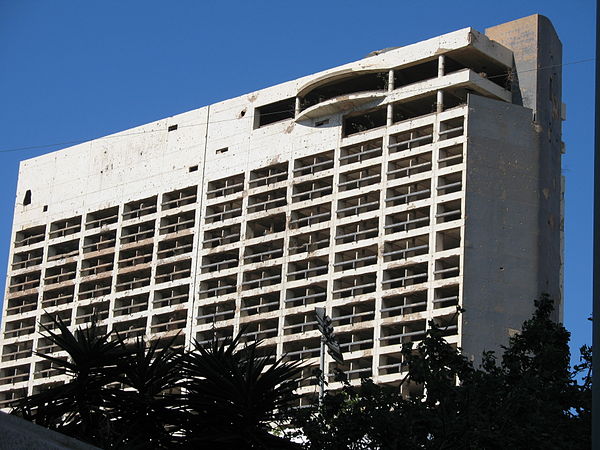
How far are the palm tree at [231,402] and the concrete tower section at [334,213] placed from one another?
144ft

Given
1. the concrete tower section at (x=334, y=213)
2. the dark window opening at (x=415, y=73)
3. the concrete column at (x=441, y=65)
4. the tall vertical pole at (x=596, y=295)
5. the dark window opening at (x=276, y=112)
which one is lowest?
the tall vertical pole at (x=596, y=295)

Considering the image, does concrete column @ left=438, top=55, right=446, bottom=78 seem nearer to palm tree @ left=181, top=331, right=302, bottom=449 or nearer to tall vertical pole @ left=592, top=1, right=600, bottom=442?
palm tree @ left=181, top=331, right=302, bottom=449

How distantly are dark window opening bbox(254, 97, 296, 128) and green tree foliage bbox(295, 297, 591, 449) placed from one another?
5468cm

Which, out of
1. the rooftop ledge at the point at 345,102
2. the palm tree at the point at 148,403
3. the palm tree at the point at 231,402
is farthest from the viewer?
the rooftop ledge at the point at 345,102

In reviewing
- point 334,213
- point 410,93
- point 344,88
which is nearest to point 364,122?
point 344,88

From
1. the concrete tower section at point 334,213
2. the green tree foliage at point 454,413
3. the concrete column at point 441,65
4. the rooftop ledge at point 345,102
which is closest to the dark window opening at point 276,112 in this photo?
the concrete tower section at point 334,213

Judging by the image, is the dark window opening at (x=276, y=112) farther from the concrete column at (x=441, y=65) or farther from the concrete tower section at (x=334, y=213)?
the concrete column at (x=441, y=65)

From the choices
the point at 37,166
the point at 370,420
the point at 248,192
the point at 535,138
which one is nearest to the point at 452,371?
the point at 370,420

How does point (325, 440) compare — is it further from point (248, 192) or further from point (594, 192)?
point (248, 192)

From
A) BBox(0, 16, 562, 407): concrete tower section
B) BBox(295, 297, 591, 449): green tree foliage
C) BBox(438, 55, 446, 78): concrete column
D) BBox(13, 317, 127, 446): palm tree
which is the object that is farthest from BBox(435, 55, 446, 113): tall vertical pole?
BBox(13, 317, 127, 446): palm tree

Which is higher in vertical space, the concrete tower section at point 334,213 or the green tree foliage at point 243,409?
the concrete tower section at point 334,213

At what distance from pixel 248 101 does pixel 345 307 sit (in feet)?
51.3

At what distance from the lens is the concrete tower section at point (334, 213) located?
225ft

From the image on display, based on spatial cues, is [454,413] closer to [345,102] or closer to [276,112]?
[345,102]
